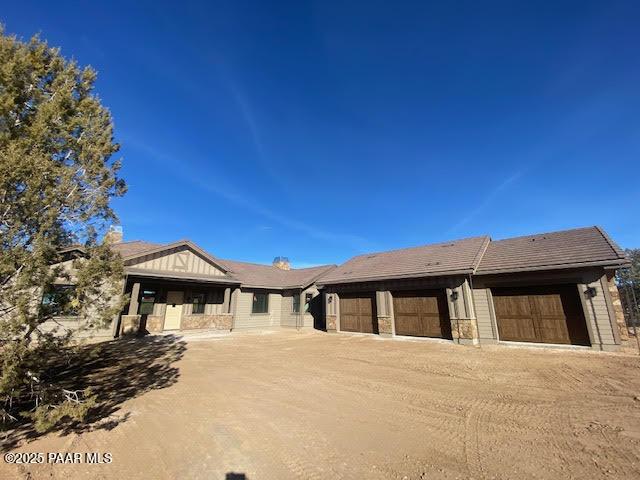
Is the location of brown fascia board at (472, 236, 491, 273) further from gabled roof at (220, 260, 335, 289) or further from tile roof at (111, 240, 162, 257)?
tile roof at (111, 240, 162, 257)

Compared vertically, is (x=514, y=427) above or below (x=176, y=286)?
below

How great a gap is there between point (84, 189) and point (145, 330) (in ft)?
48.2

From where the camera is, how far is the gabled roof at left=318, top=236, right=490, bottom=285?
15023 millimetres

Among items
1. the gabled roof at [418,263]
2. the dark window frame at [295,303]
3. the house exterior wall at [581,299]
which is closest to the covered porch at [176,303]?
the dark window frame at [295,303]

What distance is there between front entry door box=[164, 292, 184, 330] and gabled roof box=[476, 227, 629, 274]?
17.4 metres

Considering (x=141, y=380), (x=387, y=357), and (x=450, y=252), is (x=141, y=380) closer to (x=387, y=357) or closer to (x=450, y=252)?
(x=387, y=357)

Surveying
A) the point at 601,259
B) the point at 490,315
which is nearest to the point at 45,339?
the point at 490,315

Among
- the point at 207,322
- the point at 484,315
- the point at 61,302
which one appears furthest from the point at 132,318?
the point at 484,315

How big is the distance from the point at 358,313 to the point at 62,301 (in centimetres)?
1600

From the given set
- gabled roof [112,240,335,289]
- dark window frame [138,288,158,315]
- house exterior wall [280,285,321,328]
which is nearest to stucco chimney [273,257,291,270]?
gabled roof [112,240,335,289]

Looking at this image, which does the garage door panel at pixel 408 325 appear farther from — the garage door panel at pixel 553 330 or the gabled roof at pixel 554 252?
the garage door panel at pixel 553 330

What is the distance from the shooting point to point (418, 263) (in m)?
17.2

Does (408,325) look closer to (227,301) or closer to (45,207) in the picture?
(227,301)

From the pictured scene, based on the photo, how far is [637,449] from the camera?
3.98 meters
